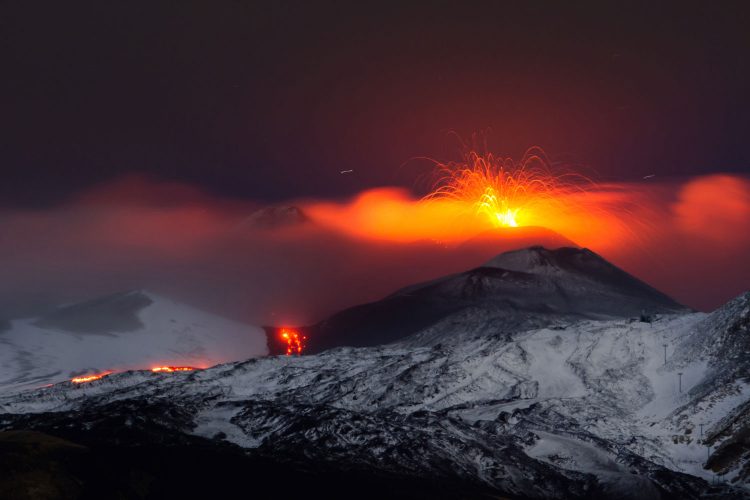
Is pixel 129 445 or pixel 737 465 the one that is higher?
pixel 129 445

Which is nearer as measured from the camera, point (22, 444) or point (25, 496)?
point (25, 496)

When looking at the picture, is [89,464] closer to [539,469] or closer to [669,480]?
[539,469]

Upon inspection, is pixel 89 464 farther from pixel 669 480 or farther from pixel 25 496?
pixel 669 480

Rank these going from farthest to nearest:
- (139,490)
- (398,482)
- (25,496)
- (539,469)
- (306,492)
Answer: (539,469) → (398,482) → (306,492) → (139,490) → (25,496)

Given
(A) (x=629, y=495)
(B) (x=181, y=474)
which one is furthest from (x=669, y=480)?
(B) (x=181, y=474)

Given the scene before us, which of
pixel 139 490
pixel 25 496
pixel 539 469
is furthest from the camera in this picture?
pixel 539 469

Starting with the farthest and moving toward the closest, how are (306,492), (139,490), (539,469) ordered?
(539,469), (306,492), (139,490)

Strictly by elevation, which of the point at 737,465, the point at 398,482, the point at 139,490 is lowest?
the point at 737,465

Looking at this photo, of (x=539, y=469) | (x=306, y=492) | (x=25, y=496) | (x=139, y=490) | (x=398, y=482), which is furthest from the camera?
(x=539, y=469)

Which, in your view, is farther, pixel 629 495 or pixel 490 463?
pixel 490 463

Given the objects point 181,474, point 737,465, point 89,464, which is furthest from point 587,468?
point 89,464
